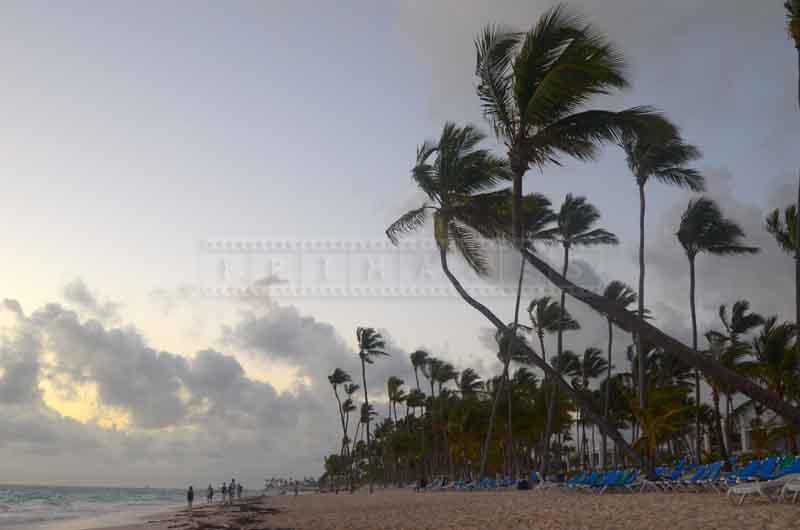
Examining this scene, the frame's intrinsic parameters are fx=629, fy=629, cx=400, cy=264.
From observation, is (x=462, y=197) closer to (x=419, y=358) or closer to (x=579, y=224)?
(x=579, y=224)

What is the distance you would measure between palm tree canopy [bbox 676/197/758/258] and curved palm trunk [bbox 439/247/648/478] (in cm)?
1559

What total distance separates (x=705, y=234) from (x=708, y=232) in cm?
16

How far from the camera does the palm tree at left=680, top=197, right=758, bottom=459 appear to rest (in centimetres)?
2994

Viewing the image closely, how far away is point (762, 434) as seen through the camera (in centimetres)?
3406

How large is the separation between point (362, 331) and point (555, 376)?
4205 centimetres

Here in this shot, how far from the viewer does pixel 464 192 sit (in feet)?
64.0

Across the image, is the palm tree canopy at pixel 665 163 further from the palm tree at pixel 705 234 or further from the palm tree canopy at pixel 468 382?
the palm tree canopy at pixel 468 382

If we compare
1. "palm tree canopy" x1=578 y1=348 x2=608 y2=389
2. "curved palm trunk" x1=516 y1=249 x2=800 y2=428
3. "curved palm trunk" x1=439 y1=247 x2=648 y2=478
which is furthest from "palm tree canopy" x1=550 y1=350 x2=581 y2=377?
"curved palm trunk" x1=516 y1=249 x2=800 y2=428

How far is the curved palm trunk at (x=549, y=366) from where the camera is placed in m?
10.9

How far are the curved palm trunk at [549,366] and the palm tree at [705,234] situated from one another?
15.5 m

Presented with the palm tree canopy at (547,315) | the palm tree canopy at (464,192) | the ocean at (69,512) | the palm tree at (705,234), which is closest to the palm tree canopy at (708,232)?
the palm tree at (705,234)

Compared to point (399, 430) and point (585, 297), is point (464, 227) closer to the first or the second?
point (585, 297)

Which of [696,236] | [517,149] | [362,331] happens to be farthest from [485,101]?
[362,331]

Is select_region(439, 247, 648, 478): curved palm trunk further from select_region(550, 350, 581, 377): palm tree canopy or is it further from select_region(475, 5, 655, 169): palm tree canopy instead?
select_region(550, 350, 581, 377): palm tree canopy
